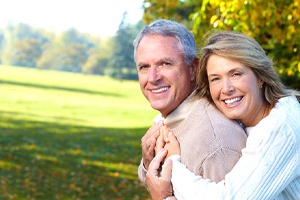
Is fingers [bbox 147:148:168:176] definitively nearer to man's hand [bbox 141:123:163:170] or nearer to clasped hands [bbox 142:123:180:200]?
clasped hands [bbox 142:123:180:200]

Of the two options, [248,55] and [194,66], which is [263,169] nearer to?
[248,55]

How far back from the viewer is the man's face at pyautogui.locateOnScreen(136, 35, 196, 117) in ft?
9.72

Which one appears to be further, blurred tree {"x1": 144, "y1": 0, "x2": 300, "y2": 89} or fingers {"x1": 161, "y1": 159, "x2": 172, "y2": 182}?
blurred tree {"x1": 144, "y1": 0, "x2": 300, "y2": 89}

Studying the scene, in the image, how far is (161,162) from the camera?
3.03 meters

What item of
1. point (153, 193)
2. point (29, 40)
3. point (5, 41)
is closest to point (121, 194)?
point (153, 193)

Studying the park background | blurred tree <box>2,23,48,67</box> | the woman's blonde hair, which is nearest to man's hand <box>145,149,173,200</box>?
the woman's blonde hair

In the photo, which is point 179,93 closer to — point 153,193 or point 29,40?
point 153,193

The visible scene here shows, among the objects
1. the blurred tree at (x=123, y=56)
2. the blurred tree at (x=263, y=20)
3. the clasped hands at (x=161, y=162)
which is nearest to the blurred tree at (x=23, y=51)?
the blurred tree at (x=123, y=56)

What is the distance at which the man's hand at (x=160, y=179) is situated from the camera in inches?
113

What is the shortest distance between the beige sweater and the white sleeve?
8cm

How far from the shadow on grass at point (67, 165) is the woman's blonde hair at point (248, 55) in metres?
8.52

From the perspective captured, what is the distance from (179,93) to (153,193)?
0.53 meters

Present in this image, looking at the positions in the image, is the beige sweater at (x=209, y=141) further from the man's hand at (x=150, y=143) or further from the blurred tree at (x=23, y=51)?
the blurred tree at (x=23, y=51)

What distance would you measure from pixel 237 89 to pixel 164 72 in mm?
470
